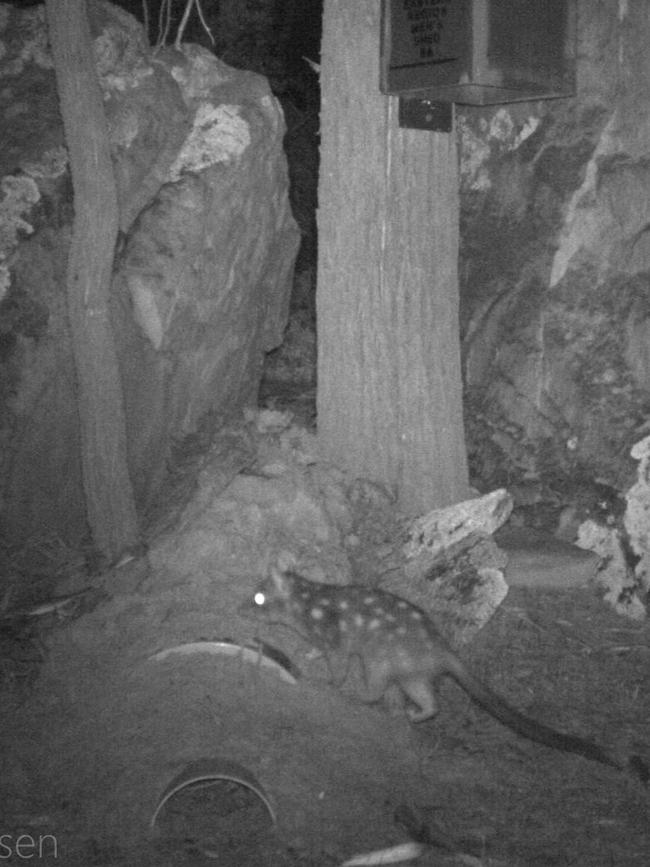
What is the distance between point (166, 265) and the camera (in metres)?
7.84

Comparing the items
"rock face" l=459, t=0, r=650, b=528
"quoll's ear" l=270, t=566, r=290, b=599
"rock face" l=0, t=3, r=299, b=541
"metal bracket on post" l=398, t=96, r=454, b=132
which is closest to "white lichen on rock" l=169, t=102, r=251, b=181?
"rock face" l=0, t=3, r=299, b=541

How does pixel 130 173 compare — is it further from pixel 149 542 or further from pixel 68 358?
pixel 149 542

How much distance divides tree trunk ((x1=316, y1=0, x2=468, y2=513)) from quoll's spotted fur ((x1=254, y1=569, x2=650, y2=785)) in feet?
5.22

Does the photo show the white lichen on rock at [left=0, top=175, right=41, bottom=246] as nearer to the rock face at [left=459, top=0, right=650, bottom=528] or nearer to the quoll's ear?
the quoll's ear

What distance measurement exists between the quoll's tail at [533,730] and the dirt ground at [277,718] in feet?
0.32

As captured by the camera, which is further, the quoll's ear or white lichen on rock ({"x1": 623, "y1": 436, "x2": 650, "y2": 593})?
white lichen on rock ({"x1": 623, "y1": 436, "x2": 650, "y2": 593})

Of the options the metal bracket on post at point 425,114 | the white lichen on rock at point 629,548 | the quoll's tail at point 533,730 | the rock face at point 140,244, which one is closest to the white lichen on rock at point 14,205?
the rock face at point 140,244

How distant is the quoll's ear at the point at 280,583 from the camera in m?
6.62

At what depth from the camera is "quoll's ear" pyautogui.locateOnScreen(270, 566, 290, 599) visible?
6.62 m

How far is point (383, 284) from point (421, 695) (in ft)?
9.16

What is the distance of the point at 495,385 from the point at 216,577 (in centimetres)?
283

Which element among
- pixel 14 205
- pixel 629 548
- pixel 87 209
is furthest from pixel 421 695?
pixel 14 205

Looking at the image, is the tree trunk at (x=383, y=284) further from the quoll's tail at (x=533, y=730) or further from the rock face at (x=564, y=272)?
the quoll's tail at (x=533, y=730)

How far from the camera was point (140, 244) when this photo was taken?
782cm
